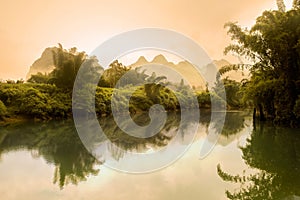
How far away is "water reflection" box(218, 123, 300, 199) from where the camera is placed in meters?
3.64

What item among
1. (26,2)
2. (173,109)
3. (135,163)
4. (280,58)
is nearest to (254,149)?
(135,163)

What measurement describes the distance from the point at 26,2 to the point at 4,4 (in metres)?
1.31

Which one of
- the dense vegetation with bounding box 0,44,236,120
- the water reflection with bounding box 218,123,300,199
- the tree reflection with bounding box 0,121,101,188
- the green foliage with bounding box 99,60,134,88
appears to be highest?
the green foliage with bounding box 99,60,134,88

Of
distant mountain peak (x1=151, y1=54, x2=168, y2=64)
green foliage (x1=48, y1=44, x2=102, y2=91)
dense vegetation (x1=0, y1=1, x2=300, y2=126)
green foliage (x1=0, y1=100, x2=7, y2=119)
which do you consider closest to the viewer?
dense vegetation (x1=0, y1=1, x2=300, y2=126)

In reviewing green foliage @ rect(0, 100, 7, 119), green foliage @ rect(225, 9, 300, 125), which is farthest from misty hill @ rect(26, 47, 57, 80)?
green foliage @ rect(225, 9, 300, 125)

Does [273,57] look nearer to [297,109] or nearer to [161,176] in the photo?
[297,109]

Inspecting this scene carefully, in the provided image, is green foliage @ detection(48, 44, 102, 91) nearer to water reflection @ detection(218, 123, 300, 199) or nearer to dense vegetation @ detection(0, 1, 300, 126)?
dense vegetation @ detection(0, 1, 300, 126)

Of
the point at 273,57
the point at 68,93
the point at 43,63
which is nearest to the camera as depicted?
the point at 273,57

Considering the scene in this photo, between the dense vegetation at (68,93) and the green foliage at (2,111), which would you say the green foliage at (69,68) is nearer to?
the dense vegetation at (68,93)

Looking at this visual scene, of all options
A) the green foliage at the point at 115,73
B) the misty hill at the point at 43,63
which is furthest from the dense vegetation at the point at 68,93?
the misty hill at the point at 43,63

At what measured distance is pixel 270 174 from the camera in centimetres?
459

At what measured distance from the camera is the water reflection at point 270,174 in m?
3.64

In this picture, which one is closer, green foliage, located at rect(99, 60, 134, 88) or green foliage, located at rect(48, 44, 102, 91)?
green foliage, located at rect(48, 44, 102, 91)

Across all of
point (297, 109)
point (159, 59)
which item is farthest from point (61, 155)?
point (159, 59)
